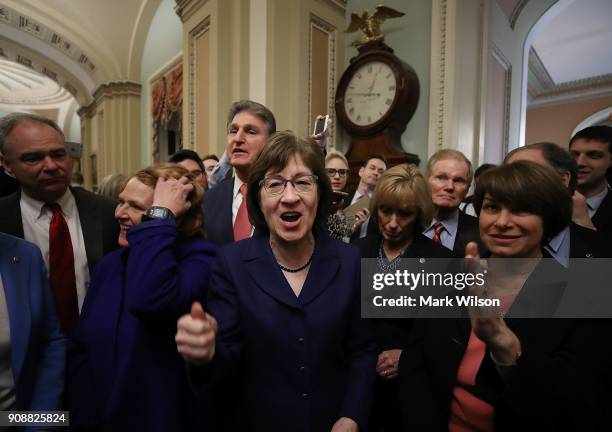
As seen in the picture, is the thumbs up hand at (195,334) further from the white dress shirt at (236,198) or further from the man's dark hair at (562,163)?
the man's dark hair at (562,163)

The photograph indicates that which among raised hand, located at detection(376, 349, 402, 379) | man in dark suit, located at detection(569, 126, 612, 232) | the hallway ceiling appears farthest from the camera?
the hallway ceiling

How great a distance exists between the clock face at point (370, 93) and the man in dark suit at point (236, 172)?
6.38 feet

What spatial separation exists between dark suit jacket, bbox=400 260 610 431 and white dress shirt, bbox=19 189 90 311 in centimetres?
142

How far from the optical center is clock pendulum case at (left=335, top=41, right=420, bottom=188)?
3.35m

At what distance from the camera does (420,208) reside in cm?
166

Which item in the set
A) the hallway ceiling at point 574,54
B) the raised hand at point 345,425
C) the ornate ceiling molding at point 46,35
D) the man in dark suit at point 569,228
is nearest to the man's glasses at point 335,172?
the man in dark suit at point 569,228

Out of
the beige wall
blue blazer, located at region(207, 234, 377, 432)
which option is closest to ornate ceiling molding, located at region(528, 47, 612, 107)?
the beige wall

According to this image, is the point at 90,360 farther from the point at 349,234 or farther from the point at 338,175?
the point at 338,175

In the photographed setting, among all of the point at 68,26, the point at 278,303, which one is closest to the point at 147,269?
the point at 278,303

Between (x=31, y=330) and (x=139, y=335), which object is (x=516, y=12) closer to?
(x=139, y=335)

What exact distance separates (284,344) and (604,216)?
187 cm

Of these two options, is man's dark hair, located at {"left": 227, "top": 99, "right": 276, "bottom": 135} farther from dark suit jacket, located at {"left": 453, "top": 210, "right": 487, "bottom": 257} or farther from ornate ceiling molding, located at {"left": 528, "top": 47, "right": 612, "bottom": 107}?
ornate ceiling molding, located at {"left": 528, "top": 47, "right": 612, "bottom": 107}

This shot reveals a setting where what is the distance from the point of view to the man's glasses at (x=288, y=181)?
1.17 meters

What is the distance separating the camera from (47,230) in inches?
59.9
